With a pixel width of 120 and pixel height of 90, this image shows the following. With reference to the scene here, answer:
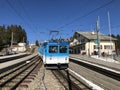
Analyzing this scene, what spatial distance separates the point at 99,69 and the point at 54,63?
14.8 ft

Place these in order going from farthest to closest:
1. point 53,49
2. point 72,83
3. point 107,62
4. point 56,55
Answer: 1. point 107,62
2. point 53,49
3. point 56,55
4. point 72,83

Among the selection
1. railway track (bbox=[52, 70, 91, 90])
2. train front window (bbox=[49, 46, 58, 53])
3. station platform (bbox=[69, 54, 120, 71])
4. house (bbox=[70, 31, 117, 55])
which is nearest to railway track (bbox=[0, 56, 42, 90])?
railway track (bbox=[52, 70, 91, 90])

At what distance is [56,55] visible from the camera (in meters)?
20.6

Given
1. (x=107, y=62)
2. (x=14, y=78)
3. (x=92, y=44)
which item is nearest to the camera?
(x=14, y=78)

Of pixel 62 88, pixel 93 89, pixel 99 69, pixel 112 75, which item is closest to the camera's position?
pixel 93 89

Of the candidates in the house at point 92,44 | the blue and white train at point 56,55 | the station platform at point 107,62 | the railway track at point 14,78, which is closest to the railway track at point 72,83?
the railway track at point 14,78

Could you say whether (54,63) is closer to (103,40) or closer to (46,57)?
(46,57)

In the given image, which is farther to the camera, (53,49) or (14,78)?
(53,49)

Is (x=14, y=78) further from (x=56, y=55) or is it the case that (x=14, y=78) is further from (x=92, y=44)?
(x=92, y=44)

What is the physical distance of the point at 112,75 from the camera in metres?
17.2

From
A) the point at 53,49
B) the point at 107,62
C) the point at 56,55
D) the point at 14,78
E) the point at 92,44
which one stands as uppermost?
the point at 92,44

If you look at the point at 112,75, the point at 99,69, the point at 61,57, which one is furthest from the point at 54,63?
the point at 112,75

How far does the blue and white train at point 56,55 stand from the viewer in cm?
2059

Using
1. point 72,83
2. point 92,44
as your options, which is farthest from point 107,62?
point 92,44
